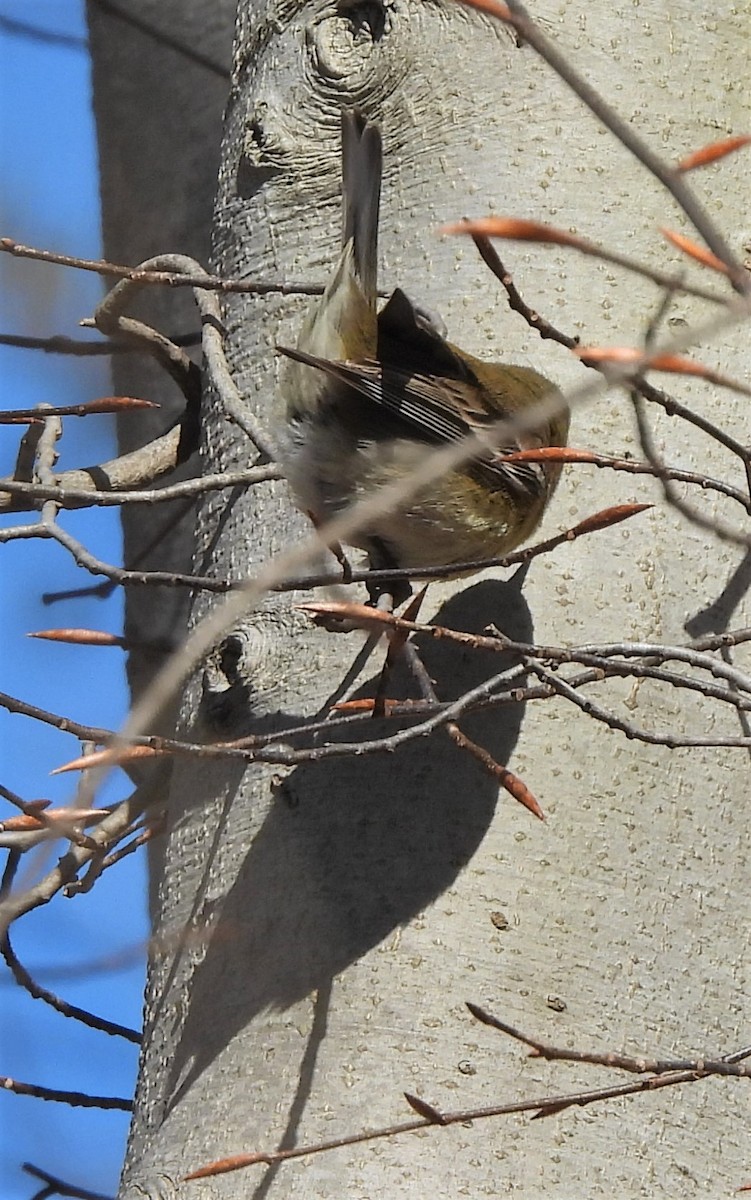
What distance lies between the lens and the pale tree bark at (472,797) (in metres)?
1.38

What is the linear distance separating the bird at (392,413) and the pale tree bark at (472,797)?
0.05 m

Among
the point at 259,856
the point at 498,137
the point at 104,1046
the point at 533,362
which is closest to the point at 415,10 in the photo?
the point at 498,137

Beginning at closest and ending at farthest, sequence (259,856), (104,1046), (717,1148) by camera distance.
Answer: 1. (717,1148)
2. (259,856)
3. (104,1046)

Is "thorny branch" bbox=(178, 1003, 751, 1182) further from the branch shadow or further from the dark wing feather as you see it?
the dark wing feather

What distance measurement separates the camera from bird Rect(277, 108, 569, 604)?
1.75 meters

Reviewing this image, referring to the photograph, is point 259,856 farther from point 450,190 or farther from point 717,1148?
point 450,190

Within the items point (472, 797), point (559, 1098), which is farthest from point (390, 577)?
point (559, 1098)

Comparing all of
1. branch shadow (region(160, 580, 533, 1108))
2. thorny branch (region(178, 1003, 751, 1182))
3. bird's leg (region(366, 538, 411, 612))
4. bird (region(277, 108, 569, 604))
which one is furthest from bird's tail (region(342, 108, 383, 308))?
thorny branch (region(178, 1003, 751, 1182))

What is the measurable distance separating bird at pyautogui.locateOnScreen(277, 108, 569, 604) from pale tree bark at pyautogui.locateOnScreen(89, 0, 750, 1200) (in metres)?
0.05

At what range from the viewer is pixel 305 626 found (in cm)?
167

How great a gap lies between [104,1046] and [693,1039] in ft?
4.53

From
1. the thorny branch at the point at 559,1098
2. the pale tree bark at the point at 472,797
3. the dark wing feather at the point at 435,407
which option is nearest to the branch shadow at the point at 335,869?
the pale tree bark at the point at 472,797

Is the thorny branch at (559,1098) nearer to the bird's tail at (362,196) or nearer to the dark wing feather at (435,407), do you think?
the dark wing feather at (435,407)

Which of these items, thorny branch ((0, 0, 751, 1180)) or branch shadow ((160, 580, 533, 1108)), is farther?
branch shadow ((160, 580, 533, 1108))
